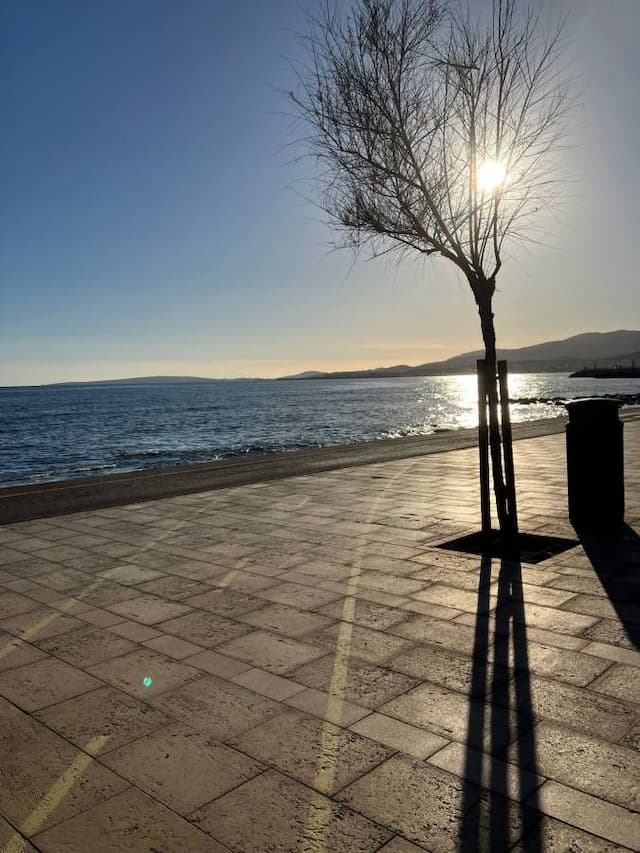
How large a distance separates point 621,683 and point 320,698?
5.27 feet

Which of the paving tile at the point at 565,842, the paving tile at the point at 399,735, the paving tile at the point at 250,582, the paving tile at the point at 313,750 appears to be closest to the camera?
the paving tile at the point at 565,842

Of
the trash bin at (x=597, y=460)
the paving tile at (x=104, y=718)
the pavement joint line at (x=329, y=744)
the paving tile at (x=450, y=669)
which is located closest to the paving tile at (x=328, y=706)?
the pavement joint line at (x=329, y=744)

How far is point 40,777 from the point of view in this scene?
9.62 ft

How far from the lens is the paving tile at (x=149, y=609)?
4945 millimetres

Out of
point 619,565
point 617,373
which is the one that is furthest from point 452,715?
point 617,373

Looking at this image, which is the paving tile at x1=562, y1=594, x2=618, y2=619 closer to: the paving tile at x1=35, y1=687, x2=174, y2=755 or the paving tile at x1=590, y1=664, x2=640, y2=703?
the paving tile at x1=590, y1=664, x2=640, y2=703

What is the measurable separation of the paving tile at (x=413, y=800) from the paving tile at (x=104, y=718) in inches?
45.6

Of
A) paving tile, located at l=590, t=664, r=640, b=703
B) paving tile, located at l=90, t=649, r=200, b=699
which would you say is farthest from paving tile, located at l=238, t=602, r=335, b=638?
paving tile, located at l=590, t=664, r=640, b=703

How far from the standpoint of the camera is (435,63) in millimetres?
6574

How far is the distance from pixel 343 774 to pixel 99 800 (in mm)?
1002

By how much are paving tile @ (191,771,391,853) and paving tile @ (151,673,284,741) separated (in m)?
0.53

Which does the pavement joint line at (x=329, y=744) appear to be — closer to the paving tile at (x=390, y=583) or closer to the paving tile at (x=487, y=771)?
the paving tile at (x=390, y=583)

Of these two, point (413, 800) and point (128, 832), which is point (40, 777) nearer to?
point (128, 832)

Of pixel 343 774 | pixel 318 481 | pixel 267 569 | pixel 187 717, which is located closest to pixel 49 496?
pixel 318 481
